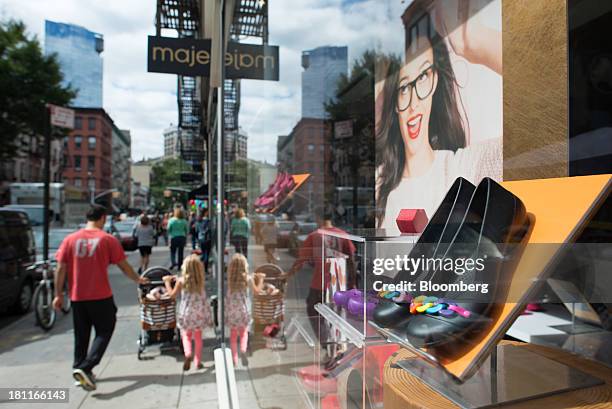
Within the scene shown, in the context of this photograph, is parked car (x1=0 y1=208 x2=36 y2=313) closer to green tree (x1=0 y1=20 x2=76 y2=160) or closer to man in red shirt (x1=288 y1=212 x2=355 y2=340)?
green tree (x1=0 y1=20 x2=76 y2=160)

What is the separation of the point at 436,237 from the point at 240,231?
3.48 metres

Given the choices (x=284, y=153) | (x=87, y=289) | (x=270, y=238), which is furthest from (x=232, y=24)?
(x=87, y=289)

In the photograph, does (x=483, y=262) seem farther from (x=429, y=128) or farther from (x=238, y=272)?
(x=238, y=272)

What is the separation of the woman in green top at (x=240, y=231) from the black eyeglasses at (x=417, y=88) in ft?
8.78

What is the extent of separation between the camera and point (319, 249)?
1.39 metres

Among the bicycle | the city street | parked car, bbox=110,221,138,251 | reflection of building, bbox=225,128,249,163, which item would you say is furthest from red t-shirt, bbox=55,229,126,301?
parked car, bbox=110,221,138,251

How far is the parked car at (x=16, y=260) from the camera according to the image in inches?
244

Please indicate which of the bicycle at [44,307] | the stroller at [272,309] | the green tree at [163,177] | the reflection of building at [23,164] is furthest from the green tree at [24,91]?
the green tree at [163,177]

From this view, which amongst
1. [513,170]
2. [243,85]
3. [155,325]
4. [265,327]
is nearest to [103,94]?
[243,85]

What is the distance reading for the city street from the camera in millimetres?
2189

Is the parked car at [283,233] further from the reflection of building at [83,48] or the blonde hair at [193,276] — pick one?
the reflection of building at [83,48]

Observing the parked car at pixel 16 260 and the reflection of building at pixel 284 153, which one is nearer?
the reflection of building at pixel 284 153

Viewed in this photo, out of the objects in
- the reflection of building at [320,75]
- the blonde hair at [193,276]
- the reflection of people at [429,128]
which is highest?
the reflection of building at [320,75]

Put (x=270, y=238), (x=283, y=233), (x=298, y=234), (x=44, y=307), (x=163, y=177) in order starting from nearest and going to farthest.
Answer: (x=298, y=234) → (x=283, y=233) → (x=270, y=238) → (x=44, y=307) → (x=163, y=177)
